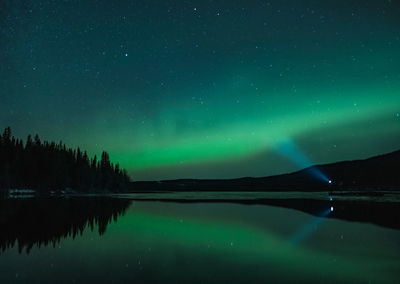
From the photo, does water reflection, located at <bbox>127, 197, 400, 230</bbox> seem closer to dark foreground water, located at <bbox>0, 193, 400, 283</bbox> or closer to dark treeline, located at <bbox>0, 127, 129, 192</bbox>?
dark foreground water, located at <bbox>0, 193, 400, 283</bbox>

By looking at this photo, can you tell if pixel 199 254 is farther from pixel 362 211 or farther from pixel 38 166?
pixel 38 166

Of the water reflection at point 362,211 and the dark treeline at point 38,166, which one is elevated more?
the dark treeline at point 38,166

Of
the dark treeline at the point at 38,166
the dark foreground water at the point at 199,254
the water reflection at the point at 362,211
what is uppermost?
the dark treeline at the point at 38,166

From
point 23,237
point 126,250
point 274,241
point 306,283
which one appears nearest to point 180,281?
point 306,283

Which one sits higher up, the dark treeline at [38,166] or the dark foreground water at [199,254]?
the dark treeline at [38,166]

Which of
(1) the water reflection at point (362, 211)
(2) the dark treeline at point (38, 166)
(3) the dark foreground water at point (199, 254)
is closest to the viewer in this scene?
(3) the dark foreground water at point (199, 254)

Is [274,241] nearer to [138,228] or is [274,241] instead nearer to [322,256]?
[322,256]

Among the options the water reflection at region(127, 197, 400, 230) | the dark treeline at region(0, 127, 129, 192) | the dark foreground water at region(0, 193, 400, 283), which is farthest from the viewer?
the dark treeline at region(0, 127, 129, 192)

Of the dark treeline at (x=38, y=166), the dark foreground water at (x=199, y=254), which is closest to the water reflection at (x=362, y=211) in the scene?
the dark foreground water at (x=199, y=254)

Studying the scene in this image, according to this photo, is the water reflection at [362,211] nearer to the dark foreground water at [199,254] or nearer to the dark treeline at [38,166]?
the dark foreground water at [199,254]

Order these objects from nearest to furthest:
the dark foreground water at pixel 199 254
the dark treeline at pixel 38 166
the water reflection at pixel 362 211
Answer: the dark foreground water at pixel 199 254 → the water reflection at pixel 362 211 → the dark treeline at pixel 38 166

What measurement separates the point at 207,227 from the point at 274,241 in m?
7.60

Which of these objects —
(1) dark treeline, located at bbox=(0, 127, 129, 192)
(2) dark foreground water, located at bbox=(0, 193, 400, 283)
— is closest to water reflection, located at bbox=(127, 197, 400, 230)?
(2) dark foreground water, located at bbox=(0, 193, 400, 283)

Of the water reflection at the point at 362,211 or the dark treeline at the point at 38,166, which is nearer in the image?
the water reflection at the point at 362,211
